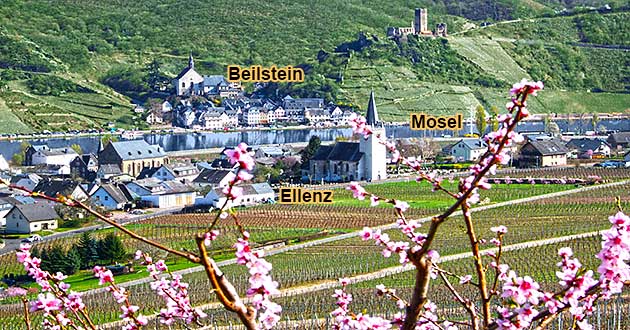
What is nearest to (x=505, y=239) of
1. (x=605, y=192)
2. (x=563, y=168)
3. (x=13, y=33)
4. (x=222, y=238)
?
(x=222, y=238)

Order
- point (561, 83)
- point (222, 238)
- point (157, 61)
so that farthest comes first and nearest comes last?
point (157, 61)
point (561, 83)
point (222, 238)

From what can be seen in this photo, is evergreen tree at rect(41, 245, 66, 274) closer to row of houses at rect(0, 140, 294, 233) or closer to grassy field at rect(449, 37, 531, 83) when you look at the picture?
row of houses at rect(0, 140, 294, 233)

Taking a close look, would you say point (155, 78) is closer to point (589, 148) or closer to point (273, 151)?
point (273, 151)

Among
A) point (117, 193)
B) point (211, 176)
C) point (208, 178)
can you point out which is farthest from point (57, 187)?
point (211, 176)

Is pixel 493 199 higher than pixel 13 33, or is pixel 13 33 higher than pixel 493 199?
pixel 13 33

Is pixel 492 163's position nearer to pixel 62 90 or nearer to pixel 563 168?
pixel 563 168

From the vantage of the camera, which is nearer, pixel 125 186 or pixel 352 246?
pixel 352 246

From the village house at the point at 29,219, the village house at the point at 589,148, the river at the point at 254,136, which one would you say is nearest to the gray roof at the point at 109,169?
the village house at the point at 29,219

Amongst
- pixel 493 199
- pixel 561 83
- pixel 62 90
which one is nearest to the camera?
pixel 493 199
